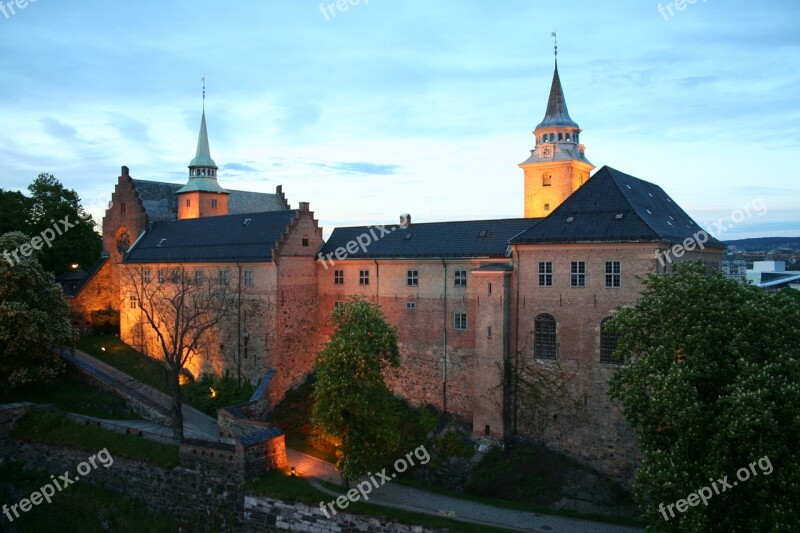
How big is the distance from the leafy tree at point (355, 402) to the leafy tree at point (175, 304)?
13648 mm

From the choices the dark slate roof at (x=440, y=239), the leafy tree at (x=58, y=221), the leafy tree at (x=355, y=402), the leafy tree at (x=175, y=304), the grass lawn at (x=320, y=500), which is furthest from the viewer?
the leafy tree at (x=58, y=221)

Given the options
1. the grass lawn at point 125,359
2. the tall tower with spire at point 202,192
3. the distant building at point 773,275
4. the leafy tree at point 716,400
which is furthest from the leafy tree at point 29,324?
the distant building at point 773,275

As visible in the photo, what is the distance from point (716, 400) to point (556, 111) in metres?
32.1

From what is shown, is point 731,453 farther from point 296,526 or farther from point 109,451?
point 109,451

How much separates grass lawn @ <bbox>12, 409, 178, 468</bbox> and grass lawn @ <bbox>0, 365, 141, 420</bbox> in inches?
83.0

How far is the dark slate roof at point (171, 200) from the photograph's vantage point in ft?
177

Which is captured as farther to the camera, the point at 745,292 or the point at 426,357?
the point at 426,357

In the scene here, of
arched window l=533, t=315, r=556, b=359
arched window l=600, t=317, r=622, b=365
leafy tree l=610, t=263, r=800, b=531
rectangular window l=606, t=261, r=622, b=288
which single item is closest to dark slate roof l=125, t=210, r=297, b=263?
arched window l=533, t=315, r=556, b=359

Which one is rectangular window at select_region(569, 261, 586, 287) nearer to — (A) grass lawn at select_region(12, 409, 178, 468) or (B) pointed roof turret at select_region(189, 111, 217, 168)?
(A) grass lawn at select_region(12, 409, 178, 468)

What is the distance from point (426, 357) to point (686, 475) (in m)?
19.8

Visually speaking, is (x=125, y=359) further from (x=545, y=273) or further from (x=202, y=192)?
(x=545, y=273)

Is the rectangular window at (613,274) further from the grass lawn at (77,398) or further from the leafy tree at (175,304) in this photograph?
the grass lawn at (77,398)

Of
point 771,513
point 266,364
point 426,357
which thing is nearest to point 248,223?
point 266,364

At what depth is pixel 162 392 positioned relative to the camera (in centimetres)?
3897
